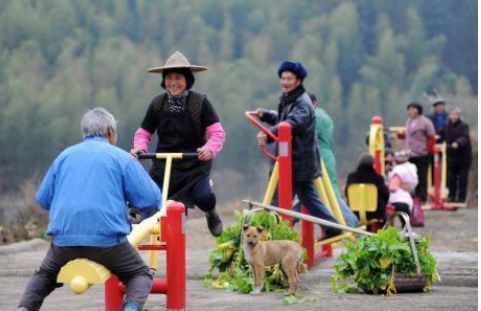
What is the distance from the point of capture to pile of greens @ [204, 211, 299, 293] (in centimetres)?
1071

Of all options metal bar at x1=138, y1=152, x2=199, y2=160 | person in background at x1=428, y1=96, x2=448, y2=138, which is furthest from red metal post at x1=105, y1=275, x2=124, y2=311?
person in background at x1=428, y1=96, x2=448, y2=138

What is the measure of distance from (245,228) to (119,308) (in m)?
1.66

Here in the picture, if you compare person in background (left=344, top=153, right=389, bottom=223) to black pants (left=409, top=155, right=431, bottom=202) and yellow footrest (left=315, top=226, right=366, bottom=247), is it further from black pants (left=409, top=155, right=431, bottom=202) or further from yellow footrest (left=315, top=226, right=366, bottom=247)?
black pants (left=409, top=155, right=431, bottom=202)

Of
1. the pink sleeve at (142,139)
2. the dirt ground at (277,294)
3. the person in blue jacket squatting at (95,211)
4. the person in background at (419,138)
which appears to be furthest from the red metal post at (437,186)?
the person in blue jacket squatting at (95,211)

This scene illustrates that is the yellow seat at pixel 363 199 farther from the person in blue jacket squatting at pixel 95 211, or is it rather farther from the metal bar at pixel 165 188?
the person in blue jacket squatting at pixel 95 211

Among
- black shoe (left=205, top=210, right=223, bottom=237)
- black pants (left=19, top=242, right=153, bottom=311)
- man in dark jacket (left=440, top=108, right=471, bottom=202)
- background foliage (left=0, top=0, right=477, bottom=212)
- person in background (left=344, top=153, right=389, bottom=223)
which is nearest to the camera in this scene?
black pants (left=19, top=242, right=153, bottom=311)

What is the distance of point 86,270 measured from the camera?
A: 7.90 meters

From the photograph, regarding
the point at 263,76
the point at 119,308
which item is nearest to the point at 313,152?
the point at 119,308

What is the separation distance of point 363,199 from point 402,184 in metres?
2.23

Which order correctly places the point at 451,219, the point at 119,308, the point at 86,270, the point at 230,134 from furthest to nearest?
1. the point at 230,134
2. the point at 451,219
3. the point at 119,308
4. the point at 86,270

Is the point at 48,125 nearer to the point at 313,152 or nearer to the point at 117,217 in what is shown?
the point at 313,152

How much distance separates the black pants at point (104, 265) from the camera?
802cm

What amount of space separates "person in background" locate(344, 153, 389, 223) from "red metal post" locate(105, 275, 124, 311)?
6.60 meters

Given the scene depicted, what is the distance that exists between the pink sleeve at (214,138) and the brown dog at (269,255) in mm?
572
